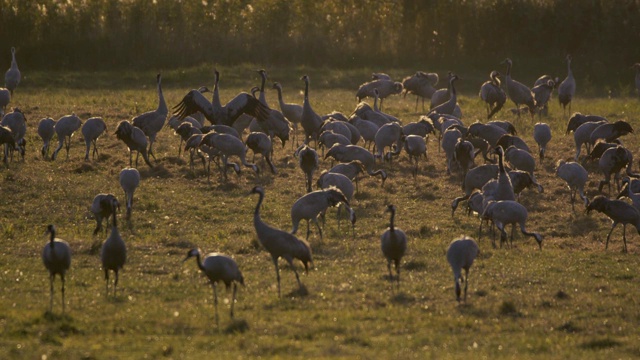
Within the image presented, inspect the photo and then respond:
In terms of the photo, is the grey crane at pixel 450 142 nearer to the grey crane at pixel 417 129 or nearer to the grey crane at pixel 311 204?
the grey crane at pixel 417 129

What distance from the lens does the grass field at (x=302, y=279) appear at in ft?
31.9

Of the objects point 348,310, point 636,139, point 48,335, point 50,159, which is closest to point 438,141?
point 636,139


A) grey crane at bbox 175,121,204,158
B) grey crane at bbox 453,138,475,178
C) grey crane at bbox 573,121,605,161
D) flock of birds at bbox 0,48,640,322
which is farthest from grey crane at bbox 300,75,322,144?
grey crane at bbox 573,121,605,161

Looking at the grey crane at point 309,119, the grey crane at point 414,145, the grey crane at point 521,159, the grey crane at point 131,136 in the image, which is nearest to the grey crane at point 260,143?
the grey crane at point 131,136

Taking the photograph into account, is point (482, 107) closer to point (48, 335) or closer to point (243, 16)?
point (243, 16)

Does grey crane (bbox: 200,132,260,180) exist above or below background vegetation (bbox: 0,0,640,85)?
below

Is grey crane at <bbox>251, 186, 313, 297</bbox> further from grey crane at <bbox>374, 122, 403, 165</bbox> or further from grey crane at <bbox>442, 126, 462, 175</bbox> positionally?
grey crane at <bbox>374, 122, 403, 165</bbox>

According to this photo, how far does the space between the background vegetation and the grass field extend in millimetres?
16373

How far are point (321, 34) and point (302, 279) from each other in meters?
28.2

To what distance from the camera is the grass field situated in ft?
31.9

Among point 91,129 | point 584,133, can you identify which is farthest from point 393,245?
point 584,133

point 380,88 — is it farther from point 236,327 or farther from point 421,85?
point 236,327

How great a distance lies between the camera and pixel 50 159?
68.2 feet

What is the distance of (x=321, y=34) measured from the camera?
3972cm
